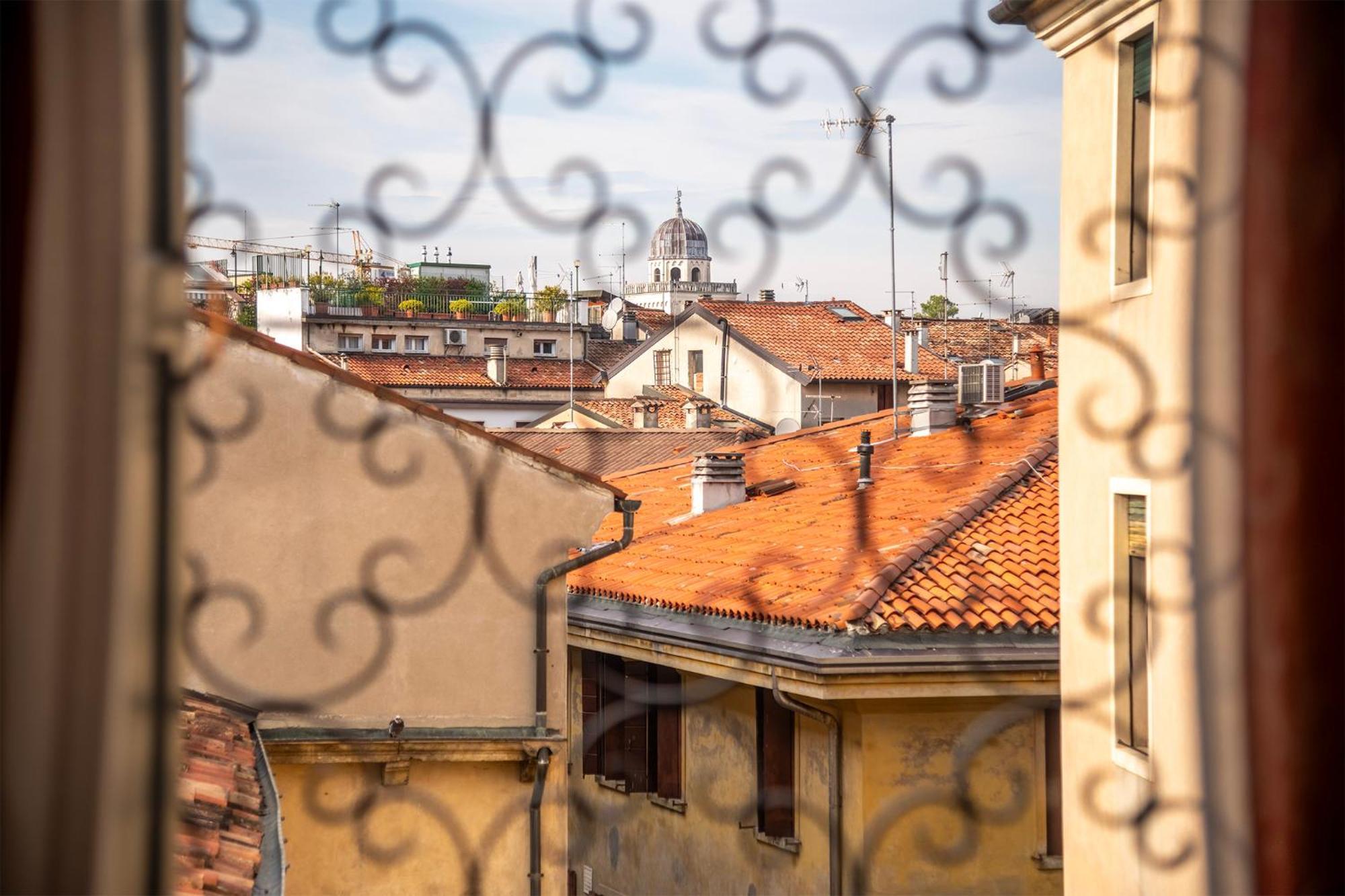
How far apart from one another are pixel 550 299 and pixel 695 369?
1350 cm

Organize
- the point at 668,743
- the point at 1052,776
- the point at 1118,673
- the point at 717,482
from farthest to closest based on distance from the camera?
the point at 717,482 < the point at 668,743 < the point at 1052,776 < the point at 1118,673

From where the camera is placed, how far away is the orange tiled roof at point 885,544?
6.69 meters

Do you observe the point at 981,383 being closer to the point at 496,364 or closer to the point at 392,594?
the point at 496,364

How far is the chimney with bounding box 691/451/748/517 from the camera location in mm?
9555

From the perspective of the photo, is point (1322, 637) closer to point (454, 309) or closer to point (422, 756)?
point (454, 309)

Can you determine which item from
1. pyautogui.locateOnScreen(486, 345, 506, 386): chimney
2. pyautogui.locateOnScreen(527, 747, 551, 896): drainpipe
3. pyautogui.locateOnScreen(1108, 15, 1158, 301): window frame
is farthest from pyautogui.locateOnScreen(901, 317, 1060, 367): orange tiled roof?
pyautogui.locateOnScreen(1108, 15, 1158, 301): window frame

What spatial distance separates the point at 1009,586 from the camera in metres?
6.86

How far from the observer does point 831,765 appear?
22.2 feet

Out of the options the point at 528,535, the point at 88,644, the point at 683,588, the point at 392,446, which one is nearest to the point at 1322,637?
the point at 88,644

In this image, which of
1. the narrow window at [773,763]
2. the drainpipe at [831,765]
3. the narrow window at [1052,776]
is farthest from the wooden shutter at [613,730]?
the narrow window at [1052,776]

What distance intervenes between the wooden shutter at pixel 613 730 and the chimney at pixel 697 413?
774 cm

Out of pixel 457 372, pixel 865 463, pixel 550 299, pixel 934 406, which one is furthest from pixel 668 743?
pixel 550 299

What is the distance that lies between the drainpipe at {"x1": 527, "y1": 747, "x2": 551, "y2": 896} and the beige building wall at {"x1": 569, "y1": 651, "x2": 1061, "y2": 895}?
204mm

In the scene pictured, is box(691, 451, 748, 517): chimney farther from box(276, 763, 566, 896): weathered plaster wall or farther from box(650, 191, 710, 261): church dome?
box(650, 191, 710, 261): church dome
